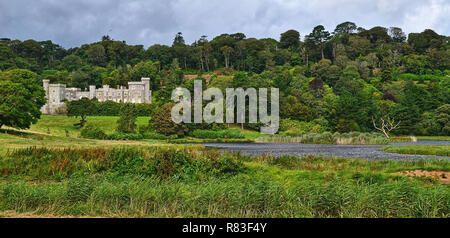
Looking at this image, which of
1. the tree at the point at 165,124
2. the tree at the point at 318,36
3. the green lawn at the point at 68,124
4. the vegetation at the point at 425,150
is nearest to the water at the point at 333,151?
the vegetation at the point at 425,150

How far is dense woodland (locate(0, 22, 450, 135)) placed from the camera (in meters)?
69.4

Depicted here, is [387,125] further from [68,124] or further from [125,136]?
[68,124]

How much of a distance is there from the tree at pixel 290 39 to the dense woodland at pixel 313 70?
0.43 meters

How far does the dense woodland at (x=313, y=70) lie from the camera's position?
69.4 meters

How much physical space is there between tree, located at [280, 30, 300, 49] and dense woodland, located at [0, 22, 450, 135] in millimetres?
434

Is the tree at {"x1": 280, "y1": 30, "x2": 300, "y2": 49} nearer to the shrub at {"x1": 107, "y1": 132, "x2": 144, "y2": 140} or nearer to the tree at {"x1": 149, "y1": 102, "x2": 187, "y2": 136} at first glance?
the tree at {"x1": 149, "y1": 102, "x2": 187, "y2": 136}

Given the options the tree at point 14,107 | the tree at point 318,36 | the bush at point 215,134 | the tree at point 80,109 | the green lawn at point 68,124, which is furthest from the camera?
the tree at point 318,36

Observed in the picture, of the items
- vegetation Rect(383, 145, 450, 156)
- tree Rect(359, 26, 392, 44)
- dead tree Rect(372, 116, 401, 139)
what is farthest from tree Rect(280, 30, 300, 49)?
vegetation Rect(383, 145, 450, 156)

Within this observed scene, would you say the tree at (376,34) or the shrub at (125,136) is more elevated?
the tree at (376,34)

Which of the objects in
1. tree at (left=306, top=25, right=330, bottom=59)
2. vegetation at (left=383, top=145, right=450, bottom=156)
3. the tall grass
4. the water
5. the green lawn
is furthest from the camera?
tree at (left=306, top=25, right=330, bottom=59)

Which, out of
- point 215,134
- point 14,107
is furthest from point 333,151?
point 14,107

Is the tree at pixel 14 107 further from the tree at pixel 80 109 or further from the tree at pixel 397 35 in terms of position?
the tree at pixel 397 35

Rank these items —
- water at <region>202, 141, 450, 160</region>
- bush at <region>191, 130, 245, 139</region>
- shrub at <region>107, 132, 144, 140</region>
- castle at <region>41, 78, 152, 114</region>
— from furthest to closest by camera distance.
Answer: castle at <region>41, 78, 152, 114</region> → bush at <region>191, 130, 245, 139</region> → shrub at <region>107, 132, 144, 140</region> → water at <region>202, 141, 450, 160</region>
